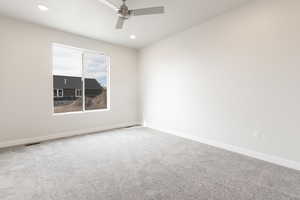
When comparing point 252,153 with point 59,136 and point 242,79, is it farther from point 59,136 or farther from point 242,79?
point 59,136

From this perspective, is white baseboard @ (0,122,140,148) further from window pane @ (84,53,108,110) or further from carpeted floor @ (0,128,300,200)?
window pane @ (84,53,108,110)

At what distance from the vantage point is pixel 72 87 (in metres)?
4.12

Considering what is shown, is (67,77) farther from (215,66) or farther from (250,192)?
(250,192)

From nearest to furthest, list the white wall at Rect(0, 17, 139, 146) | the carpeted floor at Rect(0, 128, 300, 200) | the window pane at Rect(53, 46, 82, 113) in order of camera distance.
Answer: the carpeted floor at Rect(0, 128, 300, 200) → the white wall at Rect(0, 17, 139, 146) → the window pane at Rect(53, 46, 82, 113)

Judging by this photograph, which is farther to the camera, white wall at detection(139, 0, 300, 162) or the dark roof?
the dark roof

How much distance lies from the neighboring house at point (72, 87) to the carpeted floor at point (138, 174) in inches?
55.5

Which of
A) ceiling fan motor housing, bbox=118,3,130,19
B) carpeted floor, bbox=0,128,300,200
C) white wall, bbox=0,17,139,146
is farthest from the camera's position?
white wall, bbox=0,17,139,146

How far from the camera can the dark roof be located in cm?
381

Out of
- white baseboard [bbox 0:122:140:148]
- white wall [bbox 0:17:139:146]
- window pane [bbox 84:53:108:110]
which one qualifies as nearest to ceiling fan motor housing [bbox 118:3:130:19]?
white wall [bbox 0:17:139:146]

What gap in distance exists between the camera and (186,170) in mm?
2188

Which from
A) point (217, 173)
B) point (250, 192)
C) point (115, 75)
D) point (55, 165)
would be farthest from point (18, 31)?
point (250, 192)

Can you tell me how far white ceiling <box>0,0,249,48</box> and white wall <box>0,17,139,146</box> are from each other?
27 centimetres

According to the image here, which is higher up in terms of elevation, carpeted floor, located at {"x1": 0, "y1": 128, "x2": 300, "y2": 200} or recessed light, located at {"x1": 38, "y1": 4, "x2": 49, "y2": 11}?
recessed light, located at {"x1": 38, "y1": 4, "x2": 49, "y2": 11}

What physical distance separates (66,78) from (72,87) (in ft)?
0.94
